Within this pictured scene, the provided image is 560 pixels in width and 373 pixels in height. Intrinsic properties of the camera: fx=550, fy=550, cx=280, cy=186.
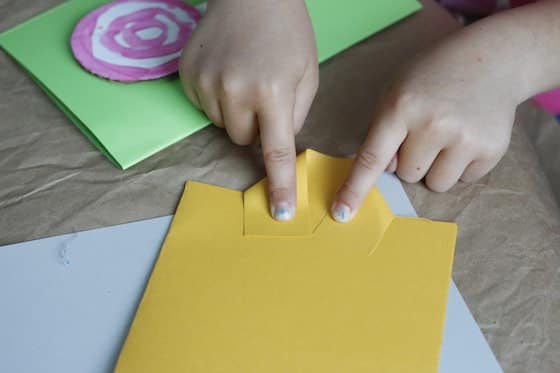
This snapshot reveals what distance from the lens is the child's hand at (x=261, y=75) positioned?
54 cm

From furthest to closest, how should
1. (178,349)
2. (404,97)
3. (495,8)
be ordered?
(495,8) < (404,97) < (178,349)

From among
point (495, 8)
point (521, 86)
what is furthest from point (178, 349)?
point (495, 8)

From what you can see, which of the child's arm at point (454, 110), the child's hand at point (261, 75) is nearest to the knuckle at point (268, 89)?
the child's hand at point (261, 75)

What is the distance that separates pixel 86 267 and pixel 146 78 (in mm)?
232

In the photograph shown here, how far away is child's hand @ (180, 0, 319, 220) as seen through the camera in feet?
1.76

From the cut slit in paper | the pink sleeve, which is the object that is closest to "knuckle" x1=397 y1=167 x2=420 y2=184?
the cut slit in paper

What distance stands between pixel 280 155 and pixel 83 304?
0.22 meters

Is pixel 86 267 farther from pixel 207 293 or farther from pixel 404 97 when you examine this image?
pixel 404 97

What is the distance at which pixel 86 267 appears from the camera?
0.49 meters

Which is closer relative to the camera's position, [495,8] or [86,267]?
[86,267]

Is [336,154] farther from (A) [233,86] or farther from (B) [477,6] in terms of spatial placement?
(B) [477,6]

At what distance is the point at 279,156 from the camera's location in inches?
21.0

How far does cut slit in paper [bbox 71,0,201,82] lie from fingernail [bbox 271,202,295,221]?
8.5 inches

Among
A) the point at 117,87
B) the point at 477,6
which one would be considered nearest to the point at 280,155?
the point at 117,87
